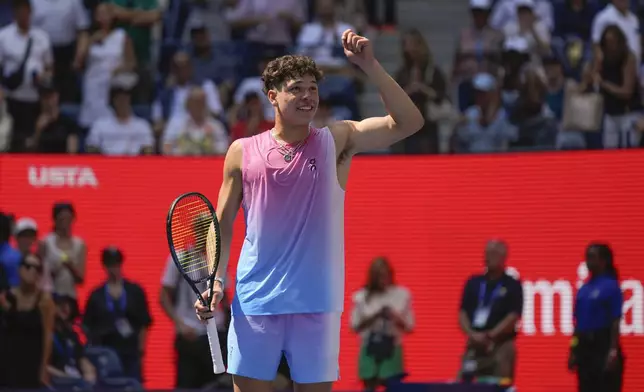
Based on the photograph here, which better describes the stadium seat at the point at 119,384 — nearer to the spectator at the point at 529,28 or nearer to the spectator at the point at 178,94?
the spectator at the point at 178,94

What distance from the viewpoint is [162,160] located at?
Answer: 40.9 feet

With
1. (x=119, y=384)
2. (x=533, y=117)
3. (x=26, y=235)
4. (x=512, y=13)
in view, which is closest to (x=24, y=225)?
(x=26, y=235)

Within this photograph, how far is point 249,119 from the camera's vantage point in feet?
42.6

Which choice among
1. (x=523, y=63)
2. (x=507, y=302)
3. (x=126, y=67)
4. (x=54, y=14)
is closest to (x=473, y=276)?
(x=507, y=302)

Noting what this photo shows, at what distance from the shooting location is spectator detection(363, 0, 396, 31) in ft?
47.8

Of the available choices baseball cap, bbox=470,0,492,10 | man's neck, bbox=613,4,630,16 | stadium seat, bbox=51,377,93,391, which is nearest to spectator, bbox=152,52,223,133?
stadium seat, bbox=51,377,93,391

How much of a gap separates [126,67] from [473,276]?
448 centimetres

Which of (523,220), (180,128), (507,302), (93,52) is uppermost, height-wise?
(93,52)

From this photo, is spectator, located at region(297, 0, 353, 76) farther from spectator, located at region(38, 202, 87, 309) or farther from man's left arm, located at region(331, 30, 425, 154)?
man's left arm, located at region(331, 30, 425, 154)

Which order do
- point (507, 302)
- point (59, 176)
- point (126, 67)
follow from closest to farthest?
1. point (507, 302)
2. point (59, 176)
3. point (126, 67)

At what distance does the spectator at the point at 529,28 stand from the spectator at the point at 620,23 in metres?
0.50

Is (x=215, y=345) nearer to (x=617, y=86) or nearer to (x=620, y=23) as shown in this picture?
(x=617, y=86)

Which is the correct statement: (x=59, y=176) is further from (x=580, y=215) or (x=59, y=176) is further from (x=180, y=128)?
(x=580, y=215)

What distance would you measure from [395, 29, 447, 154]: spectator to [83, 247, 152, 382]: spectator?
2996mm
